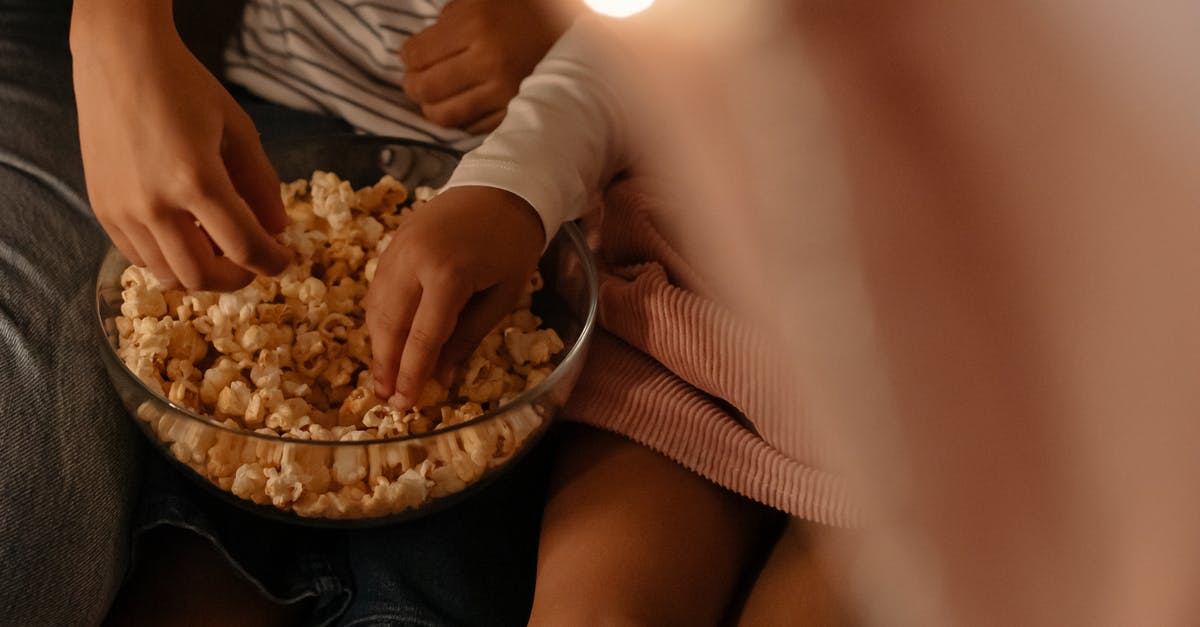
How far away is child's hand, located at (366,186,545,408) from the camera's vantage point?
1.89 feet

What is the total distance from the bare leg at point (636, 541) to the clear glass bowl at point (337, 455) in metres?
0.06

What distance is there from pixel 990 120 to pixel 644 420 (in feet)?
1.63

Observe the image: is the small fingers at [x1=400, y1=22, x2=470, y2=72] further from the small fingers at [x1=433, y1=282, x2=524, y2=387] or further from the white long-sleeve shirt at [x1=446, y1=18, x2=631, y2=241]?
the small fingers at [x1=433, y1=282, x2=524, y2=387]

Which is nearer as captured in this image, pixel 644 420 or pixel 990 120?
pixel 990 120

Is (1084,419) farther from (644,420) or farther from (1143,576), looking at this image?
(644,420)

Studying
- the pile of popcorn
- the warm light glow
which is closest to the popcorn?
the pile of popcorn

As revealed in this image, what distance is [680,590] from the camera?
60 centimetres

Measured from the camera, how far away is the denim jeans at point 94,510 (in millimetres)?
548

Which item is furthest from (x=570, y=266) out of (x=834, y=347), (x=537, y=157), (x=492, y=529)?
(x=834, y=347)

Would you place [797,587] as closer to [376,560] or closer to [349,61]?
[376,560]

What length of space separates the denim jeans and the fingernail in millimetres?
93

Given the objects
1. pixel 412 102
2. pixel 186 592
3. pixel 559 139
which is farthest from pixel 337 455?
pixel 412 102

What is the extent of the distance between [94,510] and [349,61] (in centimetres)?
44

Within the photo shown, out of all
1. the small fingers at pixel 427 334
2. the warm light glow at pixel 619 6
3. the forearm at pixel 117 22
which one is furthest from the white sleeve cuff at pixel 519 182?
the warm light glow at pixel 619 6
